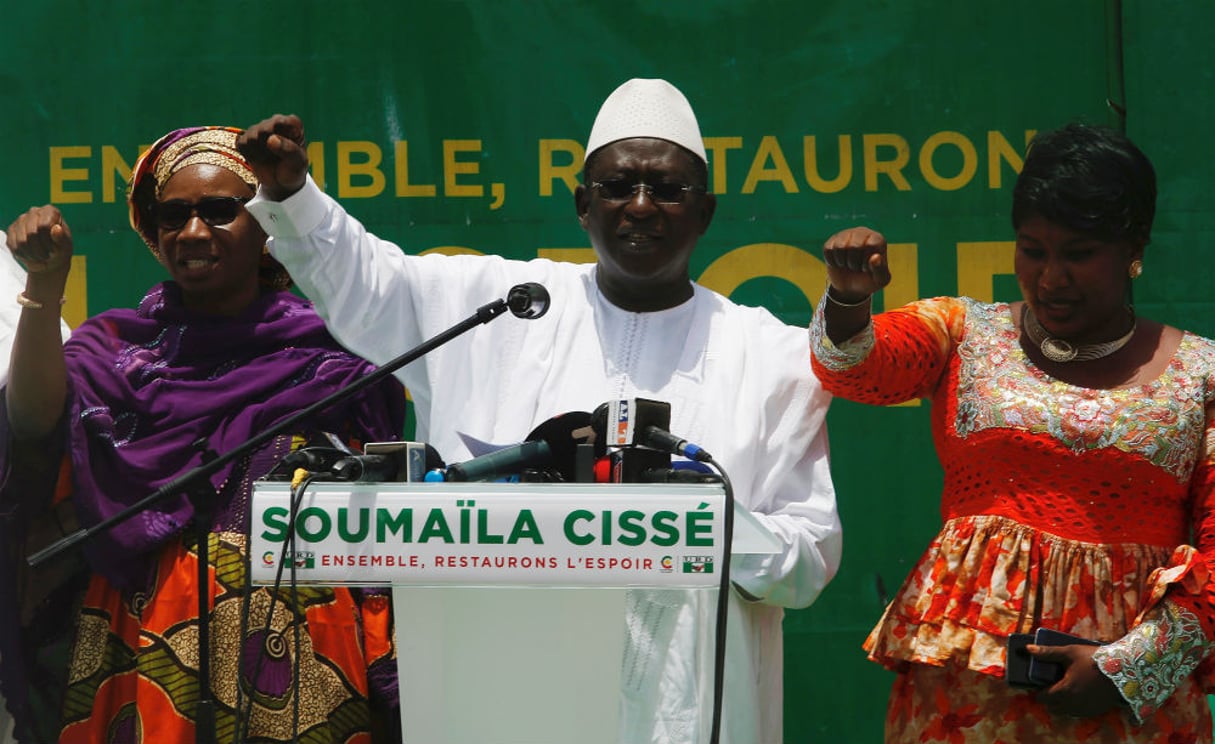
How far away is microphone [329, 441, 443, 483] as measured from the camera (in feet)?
8.01

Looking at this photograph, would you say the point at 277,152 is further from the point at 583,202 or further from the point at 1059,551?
the point at 1059,551

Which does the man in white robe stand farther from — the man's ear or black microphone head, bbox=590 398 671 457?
black microphone head, bbox=590 398 671 457

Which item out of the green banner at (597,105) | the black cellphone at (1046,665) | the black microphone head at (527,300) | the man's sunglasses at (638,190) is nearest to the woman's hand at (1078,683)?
the black cellphone at (1046,665)

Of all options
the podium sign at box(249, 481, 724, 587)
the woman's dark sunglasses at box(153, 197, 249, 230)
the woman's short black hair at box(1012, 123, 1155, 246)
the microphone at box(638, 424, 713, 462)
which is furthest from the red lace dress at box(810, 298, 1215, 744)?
the woman's dark sunglasses at box(153, 197, 249, 230)

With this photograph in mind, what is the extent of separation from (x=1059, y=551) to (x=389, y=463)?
1.23 meters

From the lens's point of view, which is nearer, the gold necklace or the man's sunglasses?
the gold necklace

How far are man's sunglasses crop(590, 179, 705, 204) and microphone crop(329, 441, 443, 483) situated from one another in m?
1.08

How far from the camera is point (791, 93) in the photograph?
178 inches

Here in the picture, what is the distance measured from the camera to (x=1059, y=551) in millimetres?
2961

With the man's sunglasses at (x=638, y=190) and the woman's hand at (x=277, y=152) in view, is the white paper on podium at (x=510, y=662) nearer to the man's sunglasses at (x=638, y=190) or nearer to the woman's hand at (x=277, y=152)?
the woman's hand at (x=277, y=152)

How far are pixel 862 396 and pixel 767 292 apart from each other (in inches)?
55.1

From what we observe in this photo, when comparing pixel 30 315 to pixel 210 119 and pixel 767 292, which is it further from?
pixel 767 292

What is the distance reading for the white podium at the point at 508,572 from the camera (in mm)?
2324

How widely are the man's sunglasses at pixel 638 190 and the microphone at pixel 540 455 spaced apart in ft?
3.22
